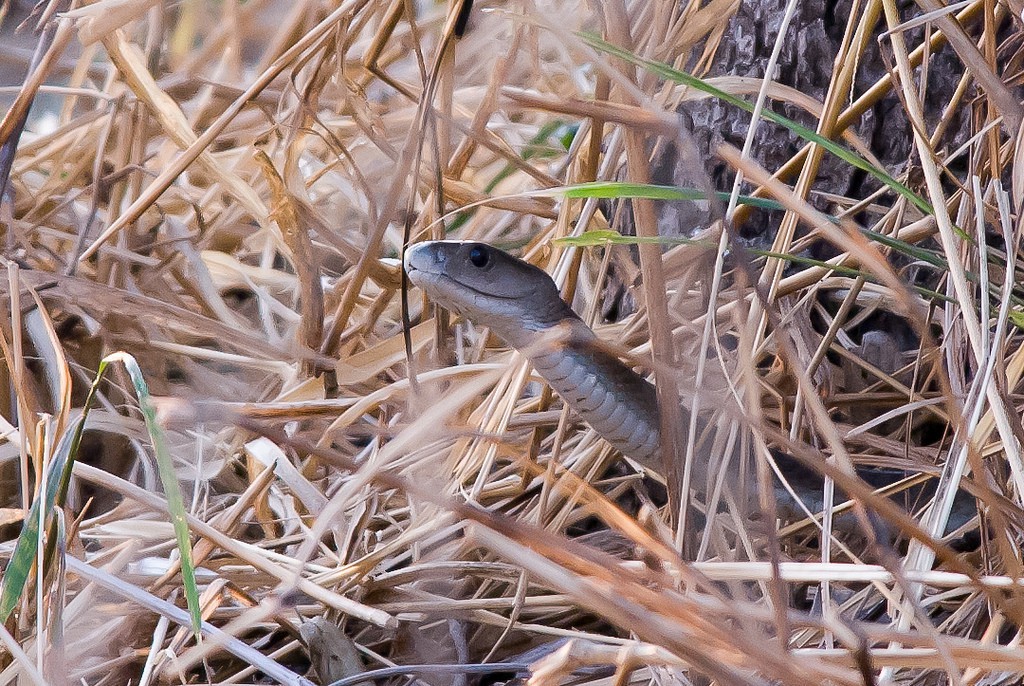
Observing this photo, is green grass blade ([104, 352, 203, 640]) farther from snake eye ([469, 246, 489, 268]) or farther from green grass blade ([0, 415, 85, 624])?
snake eye ([469, 246, 489, 268])

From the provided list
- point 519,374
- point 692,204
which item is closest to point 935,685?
point 519,374

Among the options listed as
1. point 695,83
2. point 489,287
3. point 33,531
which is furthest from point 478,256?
point 33,531

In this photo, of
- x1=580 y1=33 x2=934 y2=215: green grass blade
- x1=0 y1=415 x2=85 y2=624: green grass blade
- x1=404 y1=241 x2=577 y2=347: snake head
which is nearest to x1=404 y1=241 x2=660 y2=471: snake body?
x1=404 y1=241 x2=577 y2=347: snake head

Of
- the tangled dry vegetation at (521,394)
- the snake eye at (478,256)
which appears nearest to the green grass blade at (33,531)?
the tangled dry vegetation at (521,394)

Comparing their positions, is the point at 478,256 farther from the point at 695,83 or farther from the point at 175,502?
the point at 175,502

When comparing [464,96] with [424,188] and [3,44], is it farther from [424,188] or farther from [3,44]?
[3,44]

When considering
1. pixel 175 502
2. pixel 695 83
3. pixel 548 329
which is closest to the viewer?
pixel 175 502

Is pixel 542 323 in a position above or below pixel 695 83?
below

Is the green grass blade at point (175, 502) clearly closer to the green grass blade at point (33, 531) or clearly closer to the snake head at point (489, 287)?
the green grass blade at point (33, 531)
